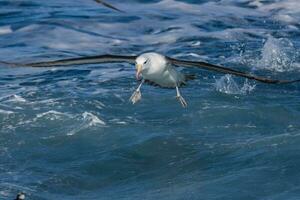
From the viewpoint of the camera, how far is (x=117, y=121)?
51.7 ft

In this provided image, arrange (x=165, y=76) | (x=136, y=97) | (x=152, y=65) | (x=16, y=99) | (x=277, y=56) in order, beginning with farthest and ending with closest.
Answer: (x=277, y=56) < (x=16, y=99) < (x=165, y=76) < (x=136, y=97) < (x=152, y=65)

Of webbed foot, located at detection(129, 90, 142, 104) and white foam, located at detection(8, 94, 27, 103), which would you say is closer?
webbed foot, located at detection(129, 90, 142, 104)

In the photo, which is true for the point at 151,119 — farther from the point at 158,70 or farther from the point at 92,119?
the point at 158,70

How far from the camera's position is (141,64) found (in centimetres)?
1123

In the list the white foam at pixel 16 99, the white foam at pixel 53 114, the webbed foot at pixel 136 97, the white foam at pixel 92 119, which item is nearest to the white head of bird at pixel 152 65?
the webbed foot at pixel 136 97

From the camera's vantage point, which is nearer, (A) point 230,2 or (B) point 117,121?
(B) point 117,121

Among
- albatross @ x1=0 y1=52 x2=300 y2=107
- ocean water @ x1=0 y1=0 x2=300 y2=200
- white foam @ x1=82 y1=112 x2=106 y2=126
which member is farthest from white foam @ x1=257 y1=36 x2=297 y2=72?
albatross @ x1=0 y1=52 x2=300 y2=107

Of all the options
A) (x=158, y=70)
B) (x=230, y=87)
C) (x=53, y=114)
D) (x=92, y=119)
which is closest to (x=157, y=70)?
(x=158, y=70)

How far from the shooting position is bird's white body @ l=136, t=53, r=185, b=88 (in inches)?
457

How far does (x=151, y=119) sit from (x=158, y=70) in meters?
4.10

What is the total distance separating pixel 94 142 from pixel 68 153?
2.00 feet

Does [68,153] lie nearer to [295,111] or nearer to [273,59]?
[295,111]

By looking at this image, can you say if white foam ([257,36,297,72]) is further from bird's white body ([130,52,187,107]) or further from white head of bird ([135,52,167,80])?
white head of bird ([135,52,167,80])

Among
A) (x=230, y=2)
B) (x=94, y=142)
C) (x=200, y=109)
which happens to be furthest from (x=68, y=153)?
(x=230, y=2)
